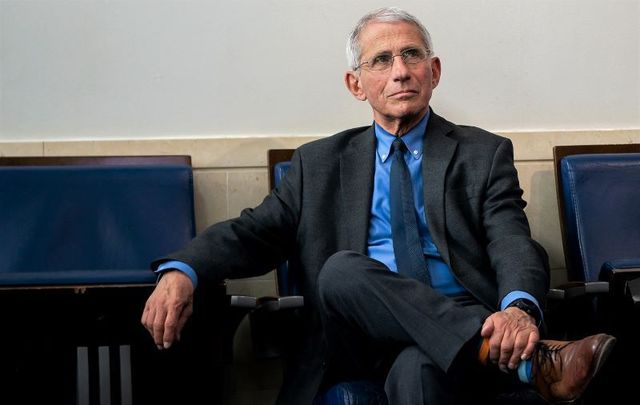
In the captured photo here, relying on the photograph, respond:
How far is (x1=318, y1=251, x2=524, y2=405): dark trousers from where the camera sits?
1692 millimetres

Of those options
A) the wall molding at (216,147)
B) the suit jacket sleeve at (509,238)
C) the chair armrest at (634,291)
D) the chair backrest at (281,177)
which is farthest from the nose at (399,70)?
the chair armrest at (634,291)

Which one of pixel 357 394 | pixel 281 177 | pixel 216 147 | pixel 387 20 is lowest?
pixel 357 394

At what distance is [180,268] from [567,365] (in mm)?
835

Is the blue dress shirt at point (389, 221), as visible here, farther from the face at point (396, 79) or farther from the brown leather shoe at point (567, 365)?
the brown leather shoe at point (567, 365)

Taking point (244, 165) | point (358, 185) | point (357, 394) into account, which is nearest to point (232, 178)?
point (244, 165)

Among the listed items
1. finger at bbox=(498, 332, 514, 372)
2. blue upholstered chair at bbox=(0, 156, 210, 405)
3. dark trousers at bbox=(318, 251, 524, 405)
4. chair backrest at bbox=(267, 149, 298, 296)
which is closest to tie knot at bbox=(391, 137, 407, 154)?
chair backrest at bbox=(267, 149, 298, 296)

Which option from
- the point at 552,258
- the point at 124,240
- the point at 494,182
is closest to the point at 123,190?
the point at 124,240

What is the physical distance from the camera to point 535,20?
2.83m

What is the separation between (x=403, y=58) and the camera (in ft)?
7.55

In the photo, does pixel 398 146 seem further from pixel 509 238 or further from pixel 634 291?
pixel 634 291

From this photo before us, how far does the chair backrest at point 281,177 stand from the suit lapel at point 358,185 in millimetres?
209

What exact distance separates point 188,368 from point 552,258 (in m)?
1.34

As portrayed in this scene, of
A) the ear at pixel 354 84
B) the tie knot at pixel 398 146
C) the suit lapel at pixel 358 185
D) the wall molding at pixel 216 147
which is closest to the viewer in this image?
the suit lapel at pixel 358 185

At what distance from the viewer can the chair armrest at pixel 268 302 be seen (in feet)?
6.53
